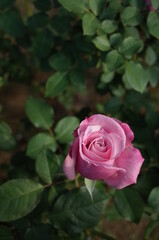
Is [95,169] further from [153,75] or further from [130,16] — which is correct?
[153,75]

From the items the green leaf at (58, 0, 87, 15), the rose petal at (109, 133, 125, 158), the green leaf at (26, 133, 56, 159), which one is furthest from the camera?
the green leaf at (26, 133, 56, 159)

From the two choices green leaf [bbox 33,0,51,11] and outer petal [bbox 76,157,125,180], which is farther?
green leaf [bbox 33,0,51,11]

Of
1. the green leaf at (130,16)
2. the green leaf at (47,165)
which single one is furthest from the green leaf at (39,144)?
the green leaf at (130,16)

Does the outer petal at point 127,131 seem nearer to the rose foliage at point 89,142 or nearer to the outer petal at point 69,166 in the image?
the rose foliage at point 89,142

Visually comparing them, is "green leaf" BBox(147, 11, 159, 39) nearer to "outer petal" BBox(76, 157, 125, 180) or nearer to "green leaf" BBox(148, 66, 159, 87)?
"green leaf" BBox(148, 66, 159, 87)

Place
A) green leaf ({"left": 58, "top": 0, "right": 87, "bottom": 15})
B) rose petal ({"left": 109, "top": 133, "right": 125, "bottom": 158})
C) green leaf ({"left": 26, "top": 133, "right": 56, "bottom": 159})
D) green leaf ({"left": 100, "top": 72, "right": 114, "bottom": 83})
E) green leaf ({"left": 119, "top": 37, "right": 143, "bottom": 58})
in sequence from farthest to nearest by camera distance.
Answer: green leaf ({"left": 100, "top": 72, "right": 114, "bottom": 83}), green leaf ({"left": 26, "top": 133, "right": 56, "bottom": 159}), green leaf ({"left": 119, "top": 37, "right": 143, "bottom": 58}), green leaf ({"left": 58, "top": 0, "right": 87, "bottom": 15}), rose petal ({"left": 109, "top": 133, "right": 125, "bottom": 158})

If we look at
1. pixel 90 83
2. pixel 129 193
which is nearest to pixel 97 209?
pixel 129 193

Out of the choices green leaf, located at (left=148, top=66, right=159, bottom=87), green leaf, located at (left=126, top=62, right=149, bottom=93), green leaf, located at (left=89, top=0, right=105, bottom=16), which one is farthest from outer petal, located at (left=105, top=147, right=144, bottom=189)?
green leaf, located at (left=148, top=66, right=159, bottom=87)
